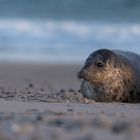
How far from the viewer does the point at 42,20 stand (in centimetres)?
2164

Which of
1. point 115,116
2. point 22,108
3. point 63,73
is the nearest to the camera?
point 115,116

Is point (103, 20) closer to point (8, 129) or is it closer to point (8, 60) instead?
point (8, 60)

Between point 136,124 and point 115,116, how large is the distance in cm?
66

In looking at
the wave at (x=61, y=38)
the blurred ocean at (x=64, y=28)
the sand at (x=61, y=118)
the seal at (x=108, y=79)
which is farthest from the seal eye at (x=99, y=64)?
the wave at (x=61, y=38)

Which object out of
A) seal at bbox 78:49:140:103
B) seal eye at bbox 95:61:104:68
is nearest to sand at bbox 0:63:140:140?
seal at bbox 78:49:140:103

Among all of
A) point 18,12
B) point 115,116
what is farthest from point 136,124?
point 18,12

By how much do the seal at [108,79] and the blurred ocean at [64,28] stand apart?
7173 mm

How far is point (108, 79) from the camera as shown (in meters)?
8.76

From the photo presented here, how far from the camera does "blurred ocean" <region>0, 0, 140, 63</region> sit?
17.4m

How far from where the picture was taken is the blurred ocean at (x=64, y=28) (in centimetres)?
1739

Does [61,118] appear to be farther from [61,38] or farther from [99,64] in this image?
[61,38]

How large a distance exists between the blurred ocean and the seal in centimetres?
717

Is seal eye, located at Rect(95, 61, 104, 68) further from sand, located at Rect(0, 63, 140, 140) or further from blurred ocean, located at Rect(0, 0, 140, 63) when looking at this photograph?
blurred ocean, located at Rect(0, 0, 140, 63)

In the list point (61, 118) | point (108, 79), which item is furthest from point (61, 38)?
point (61, 118)
